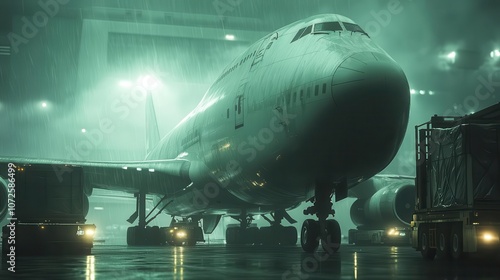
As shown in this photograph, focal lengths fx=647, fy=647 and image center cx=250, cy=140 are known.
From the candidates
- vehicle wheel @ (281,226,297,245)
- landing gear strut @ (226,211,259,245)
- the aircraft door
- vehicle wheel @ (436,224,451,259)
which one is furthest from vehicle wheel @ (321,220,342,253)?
landing gear strut @ (226,211,259,245)

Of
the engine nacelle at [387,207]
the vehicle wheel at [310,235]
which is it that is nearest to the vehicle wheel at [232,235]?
the engine nacelle at [387,207]

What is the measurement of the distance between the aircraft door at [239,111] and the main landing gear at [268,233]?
27.0 feet

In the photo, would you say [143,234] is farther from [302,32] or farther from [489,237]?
[489,237]

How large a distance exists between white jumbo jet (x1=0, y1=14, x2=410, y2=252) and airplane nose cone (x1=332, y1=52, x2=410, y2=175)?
0.07 ft

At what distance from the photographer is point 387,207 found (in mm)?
22297

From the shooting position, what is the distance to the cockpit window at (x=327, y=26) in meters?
15.5

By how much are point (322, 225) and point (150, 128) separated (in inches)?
1041

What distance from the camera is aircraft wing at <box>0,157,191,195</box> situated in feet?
73.7

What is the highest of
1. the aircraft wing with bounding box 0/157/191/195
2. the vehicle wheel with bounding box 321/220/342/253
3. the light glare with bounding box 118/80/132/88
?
the light glare with bounding box 118/80/132/88

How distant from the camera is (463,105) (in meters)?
28.9

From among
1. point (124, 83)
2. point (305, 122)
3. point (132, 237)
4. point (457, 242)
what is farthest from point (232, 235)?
point (124, 83)

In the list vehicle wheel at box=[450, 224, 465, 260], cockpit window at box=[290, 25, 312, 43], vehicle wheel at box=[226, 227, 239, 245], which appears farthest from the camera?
vehicle wheel at box=[226, 227, 239, 245]

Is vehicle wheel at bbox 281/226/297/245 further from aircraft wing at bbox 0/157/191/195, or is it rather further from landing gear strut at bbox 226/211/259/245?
aircraft wing at bbox 0/157/191/195

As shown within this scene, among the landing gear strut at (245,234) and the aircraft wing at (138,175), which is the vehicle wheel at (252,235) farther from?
the aircraft wing at (138,175)
